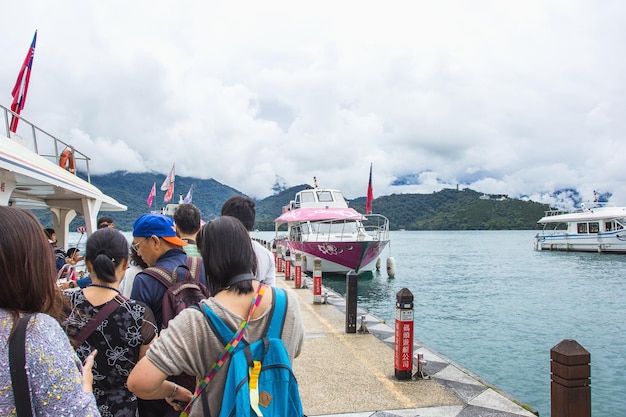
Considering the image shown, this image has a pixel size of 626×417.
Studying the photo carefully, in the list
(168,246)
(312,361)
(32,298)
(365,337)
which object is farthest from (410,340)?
(32,298)

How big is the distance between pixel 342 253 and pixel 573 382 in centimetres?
1768

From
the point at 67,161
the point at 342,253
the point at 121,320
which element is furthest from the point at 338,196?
the point at 121,320

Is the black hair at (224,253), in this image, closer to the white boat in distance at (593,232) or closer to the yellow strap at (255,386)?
the yellow strap at (255,386)

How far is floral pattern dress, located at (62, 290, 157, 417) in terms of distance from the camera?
7.20 feet

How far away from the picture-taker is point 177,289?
8.43 ft

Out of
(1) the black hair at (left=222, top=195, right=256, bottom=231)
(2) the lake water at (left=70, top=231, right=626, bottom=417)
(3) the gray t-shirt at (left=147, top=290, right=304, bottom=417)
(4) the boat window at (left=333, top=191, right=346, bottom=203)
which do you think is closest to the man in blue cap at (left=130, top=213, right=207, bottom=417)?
(1) the black hair at (left=222, top=195, right=256, bottom=231)

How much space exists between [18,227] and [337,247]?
63.8 feet

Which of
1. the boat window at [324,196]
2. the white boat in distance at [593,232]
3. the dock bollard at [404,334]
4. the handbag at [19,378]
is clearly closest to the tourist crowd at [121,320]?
the handbag at [19,378]

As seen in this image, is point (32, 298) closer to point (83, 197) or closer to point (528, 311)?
point (83, 197)

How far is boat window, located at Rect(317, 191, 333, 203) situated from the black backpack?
22.7 meters

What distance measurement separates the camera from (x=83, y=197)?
10305mm

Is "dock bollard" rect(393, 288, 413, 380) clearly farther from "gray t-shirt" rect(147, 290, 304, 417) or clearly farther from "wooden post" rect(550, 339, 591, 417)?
"gray t-shirt" rect(147, 290, 304, 417)

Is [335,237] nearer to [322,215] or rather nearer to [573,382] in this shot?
[322,215]

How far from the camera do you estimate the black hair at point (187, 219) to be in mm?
3559
